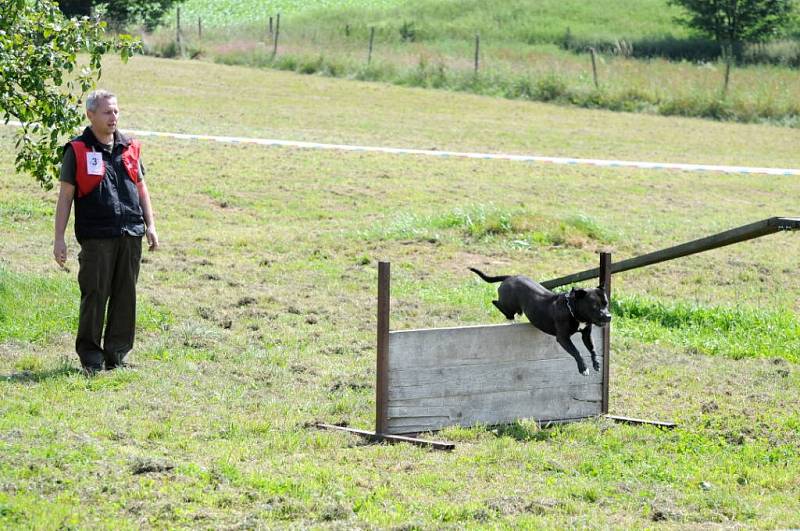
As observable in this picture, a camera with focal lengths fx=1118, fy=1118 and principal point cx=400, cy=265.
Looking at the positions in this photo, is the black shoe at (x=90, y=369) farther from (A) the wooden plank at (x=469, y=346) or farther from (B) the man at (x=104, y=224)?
(A) the wooden plank at (x=469, y=346)

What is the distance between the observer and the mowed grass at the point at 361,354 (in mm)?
5926

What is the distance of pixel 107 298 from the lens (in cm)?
831

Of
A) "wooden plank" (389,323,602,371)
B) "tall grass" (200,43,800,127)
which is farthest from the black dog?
"tall grass" (200,43,800,127)

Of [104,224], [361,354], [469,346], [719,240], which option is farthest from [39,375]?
[719,240]

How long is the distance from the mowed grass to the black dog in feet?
2.05

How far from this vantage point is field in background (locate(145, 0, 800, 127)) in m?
30.2

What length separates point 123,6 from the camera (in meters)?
43.0

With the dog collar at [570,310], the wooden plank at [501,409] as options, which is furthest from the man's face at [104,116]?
the dog collar at [570,310]

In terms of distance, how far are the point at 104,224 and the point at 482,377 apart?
2.94 meters

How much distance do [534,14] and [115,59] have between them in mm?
29384

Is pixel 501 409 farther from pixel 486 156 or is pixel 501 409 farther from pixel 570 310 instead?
pixel 486 156

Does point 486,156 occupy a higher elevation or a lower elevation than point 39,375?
lower

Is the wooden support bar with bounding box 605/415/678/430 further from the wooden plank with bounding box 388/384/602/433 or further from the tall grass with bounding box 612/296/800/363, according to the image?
the tall grass with bounding box 612/296/800/363

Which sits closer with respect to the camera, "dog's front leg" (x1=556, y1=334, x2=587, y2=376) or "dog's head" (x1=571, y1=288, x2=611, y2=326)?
"dog's head" (x1=571, y1=288, x2=611, y2=326)
